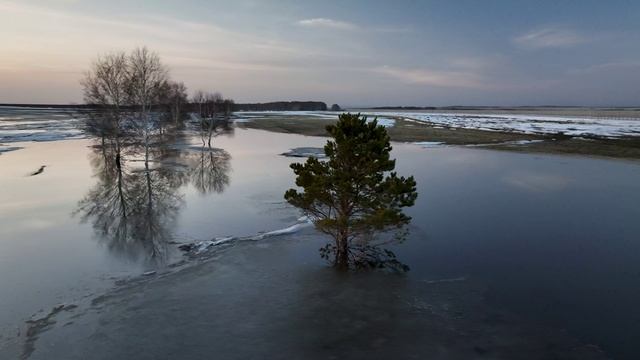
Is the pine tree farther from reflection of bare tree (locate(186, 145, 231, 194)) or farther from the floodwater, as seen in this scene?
reflection of bare tree (locate(186, 145, 231, 194))

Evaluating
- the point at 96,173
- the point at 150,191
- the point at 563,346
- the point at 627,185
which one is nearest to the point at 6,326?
the point at 563,346

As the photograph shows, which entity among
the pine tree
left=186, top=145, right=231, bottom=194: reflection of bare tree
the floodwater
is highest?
the pine tree

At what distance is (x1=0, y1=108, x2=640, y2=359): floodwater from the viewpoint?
1014 cm

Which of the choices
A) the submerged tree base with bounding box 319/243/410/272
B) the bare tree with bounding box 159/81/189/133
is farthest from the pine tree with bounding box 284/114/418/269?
the bare tree with bounding box 159/81/189/133

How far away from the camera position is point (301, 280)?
542 inches

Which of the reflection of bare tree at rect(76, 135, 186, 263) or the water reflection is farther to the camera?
the water reflection

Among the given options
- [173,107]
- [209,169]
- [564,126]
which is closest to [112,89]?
[209,169]

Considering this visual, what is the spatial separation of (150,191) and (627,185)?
3005 centimetres

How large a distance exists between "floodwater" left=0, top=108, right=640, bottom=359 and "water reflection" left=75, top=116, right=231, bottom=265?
0.17m

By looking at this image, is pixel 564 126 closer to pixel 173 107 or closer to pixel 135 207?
pixel 173 107

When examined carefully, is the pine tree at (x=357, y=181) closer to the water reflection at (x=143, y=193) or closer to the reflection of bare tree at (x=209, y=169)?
the water reflection at (x=143, y=193)

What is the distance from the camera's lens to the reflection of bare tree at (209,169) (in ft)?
96.4

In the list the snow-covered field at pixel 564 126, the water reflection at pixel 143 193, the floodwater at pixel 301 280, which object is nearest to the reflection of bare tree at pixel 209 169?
the water reflection at pixel 143 193

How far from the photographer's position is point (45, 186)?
28344mm
